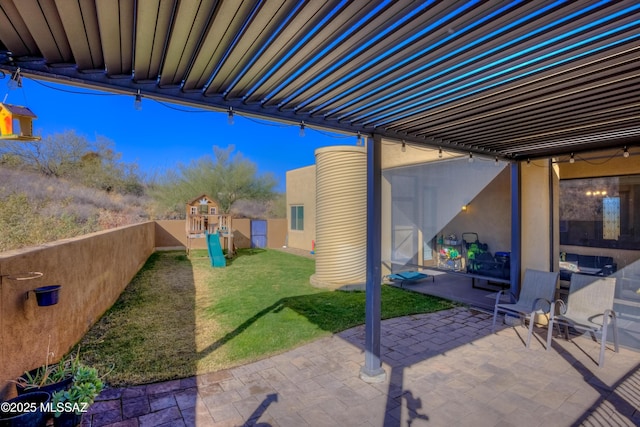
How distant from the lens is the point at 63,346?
3.99 metres

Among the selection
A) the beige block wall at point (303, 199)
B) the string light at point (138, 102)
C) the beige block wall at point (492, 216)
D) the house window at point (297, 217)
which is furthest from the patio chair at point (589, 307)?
the house window at point (297, 217)

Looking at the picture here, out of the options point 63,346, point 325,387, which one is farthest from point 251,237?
point 325,387

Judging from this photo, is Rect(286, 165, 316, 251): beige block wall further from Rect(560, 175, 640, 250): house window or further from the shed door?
Rect(560, 175, 640, 250): house window

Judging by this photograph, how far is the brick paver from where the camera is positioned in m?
2.85

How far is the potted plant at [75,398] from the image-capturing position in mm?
2332

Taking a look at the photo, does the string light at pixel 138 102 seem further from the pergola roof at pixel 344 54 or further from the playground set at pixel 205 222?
the playground set at pixel 205 222

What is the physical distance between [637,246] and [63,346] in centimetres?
776

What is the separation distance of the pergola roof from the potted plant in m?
2.17

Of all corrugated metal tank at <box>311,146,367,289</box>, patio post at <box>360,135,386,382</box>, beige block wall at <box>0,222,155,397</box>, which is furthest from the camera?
corrugated metal tank at <box>311,146,367,289</box>

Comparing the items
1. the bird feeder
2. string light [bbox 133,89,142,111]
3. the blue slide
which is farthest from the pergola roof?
the blue slide

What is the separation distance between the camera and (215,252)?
11.8 metres

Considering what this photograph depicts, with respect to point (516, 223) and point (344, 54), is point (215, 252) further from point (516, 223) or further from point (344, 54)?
point (344, 54)

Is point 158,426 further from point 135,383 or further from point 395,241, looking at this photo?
point 395,241

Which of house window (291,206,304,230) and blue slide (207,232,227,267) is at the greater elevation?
house window (291,206,304,230)
